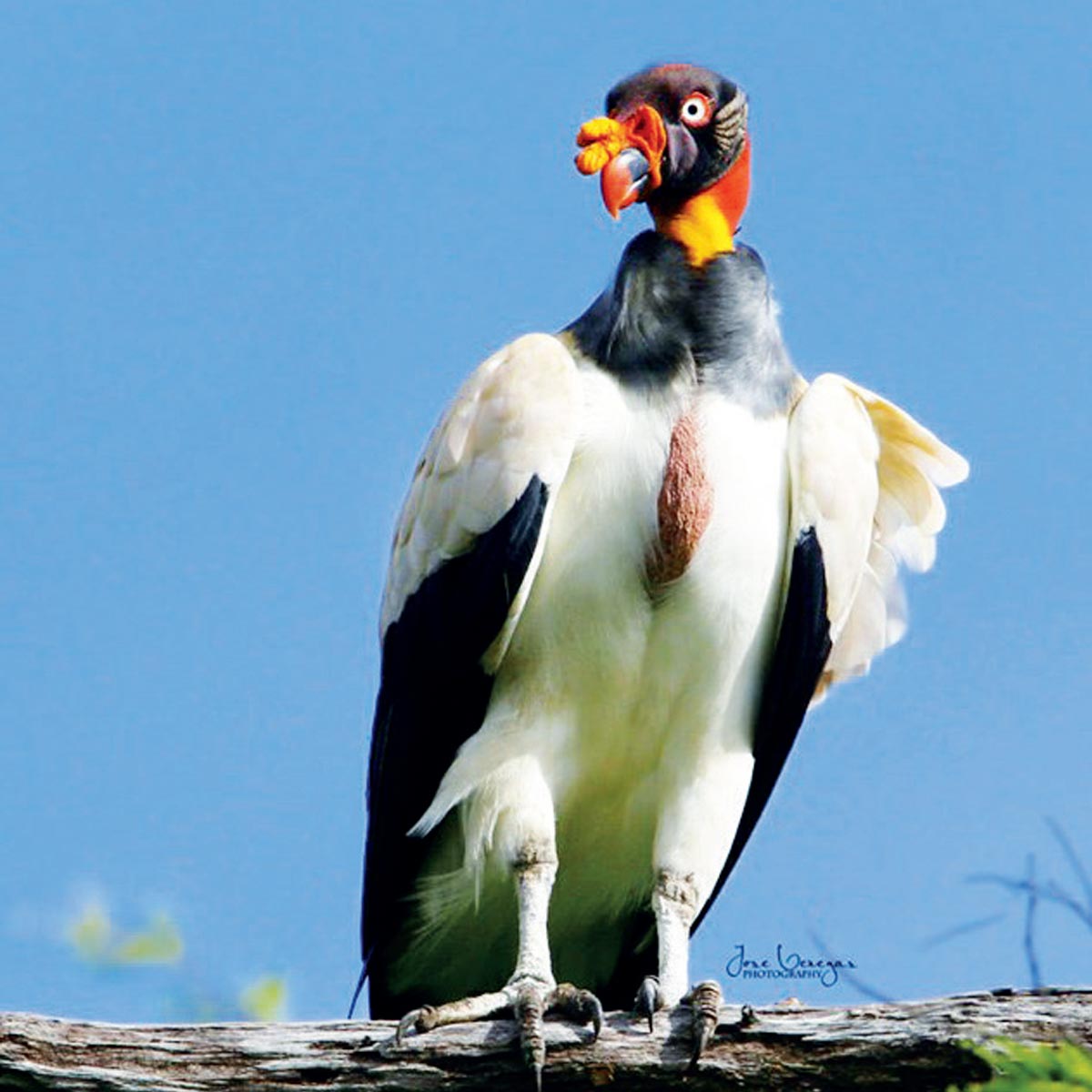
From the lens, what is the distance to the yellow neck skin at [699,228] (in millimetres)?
7031

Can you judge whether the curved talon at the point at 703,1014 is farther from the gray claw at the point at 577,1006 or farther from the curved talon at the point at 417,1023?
the curved talon at the point at 417,1023

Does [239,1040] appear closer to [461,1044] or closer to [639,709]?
[461,1044]

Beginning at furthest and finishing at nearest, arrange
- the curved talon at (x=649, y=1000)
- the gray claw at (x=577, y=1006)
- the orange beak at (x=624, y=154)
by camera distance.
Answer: the orange beak at (x=624, y=154) → the curved talon at (x=649, y=1000) → the gray claw at (x=577, y=1006)

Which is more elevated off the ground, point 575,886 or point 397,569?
point 397,569

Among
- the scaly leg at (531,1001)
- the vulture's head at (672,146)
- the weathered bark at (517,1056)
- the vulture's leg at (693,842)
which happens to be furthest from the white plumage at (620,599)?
the weathered bark at (517,1056)

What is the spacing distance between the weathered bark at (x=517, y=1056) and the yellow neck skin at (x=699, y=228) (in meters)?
2.50

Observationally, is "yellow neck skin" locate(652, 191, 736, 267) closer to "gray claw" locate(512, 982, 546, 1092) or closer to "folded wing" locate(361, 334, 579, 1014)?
"folded wing" locate(361, 334, 579, 1014)

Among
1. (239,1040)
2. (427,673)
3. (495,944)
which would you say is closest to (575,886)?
(495,944)

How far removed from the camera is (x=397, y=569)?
704 cm

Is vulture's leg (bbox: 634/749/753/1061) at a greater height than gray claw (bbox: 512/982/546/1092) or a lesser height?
greater

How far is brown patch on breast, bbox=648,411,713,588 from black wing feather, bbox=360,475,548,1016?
356mm

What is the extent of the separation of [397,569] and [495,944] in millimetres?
1221

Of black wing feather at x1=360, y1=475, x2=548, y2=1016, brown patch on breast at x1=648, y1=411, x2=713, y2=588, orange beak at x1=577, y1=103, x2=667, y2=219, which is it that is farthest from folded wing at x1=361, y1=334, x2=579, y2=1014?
orange beak at x1=577, y1=103, x2=667, y2=219

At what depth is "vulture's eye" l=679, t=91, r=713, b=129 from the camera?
7.04 m
